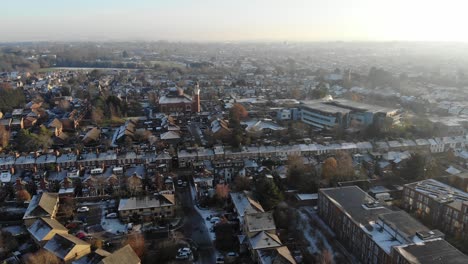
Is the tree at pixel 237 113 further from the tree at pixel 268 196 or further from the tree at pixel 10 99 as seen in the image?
the tree at pixel 10 99

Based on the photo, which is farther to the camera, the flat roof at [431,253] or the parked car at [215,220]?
the parked car at [215,220]

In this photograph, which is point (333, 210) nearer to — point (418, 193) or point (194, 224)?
point (418, 193)

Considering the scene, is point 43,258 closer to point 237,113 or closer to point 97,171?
point 97,171

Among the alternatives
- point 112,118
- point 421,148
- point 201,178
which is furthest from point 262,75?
point 201,178

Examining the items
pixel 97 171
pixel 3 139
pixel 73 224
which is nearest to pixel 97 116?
pixel 3 139

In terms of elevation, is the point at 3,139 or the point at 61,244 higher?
the point at 3,139

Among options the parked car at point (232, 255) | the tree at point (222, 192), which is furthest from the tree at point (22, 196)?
the parked car at point (232, 255)
